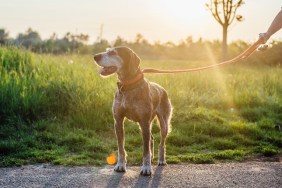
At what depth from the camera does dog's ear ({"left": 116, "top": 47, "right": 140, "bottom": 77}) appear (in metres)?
6.33

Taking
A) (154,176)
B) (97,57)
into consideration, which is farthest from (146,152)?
(97,57)

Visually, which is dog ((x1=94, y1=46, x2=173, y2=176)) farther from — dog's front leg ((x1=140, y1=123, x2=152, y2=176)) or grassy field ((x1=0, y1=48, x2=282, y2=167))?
grassy field ((x1=0, y1=48, x2=282, y2=167))

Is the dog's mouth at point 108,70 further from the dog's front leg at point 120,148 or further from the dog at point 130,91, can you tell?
the dog's front leg at point 120,148

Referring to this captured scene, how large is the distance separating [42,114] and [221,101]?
188 inches

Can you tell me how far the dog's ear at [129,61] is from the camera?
6.33 metres

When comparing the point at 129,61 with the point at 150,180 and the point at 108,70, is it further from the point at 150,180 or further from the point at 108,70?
the point at 150,180

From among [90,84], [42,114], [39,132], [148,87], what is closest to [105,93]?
[90,84]

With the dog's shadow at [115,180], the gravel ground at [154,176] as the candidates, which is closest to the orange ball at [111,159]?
the gravel ground at [154,176]

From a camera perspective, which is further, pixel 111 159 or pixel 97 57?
pixel 111 159

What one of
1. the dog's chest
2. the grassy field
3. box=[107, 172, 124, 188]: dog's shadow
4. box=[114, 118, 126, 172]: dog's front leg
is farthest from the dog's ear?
the grassy field

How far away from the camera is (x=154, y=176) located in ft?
20.8

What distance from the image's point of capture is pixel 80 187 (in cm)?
580

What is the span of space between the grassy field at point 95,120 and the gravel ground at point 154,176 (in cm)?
46

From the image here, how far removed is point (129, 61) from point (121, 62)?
108mm
